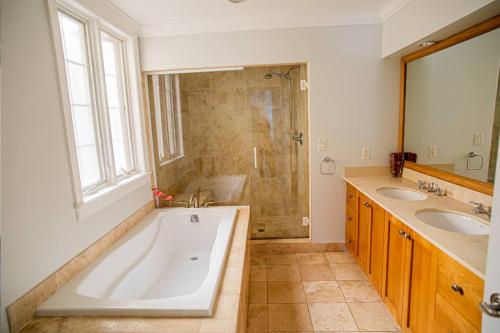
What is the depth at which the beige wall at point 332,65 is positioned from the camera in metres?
2.67

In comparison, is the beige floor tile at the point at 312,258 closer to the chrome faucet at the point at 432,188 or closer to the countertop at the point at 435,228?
the countertop at the point at 435,228

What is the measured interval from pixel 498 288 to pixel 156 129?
290 centimetres

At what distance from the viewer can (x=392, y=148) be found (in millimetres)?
2803

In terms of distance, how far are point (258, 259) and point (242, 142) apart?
1390mm

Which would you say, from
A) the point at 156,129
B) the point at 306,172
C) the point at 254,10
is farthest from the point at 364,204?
the point at 156,129

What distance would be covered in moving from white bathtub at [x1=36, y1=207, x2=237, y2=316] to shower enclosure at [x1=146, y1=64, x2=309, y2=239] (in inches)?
17.9

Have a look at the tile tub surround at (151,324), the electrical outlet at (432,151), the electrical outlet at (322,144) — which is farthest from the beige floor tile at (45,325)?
the electrical outlet at (432,151)

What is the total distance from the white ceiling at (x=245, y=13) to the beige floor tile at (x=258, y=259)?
239 centimetres

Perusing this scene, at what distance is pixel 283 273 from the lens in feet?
8.58

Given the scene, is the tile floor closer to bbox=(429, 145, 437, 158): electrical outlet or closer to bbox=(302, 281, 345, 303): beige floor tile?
bbox=(302, 281, 345, 303): beige floor tile

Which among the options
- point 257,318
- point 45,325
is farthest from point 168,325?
point 257,318

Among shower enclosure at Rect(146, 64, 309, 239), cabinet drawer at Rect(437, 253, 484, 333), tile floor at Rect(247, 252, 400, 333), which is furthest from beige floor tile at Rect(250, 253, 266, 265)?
cabinet drawer at Rect(437, 253, 484, 333)

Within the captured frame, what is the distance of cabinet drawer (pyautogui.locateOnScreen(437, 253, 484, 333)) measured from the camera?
1143 mm

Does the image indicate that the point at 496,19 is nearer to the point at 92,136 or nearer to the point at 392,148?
the point at 392,148
